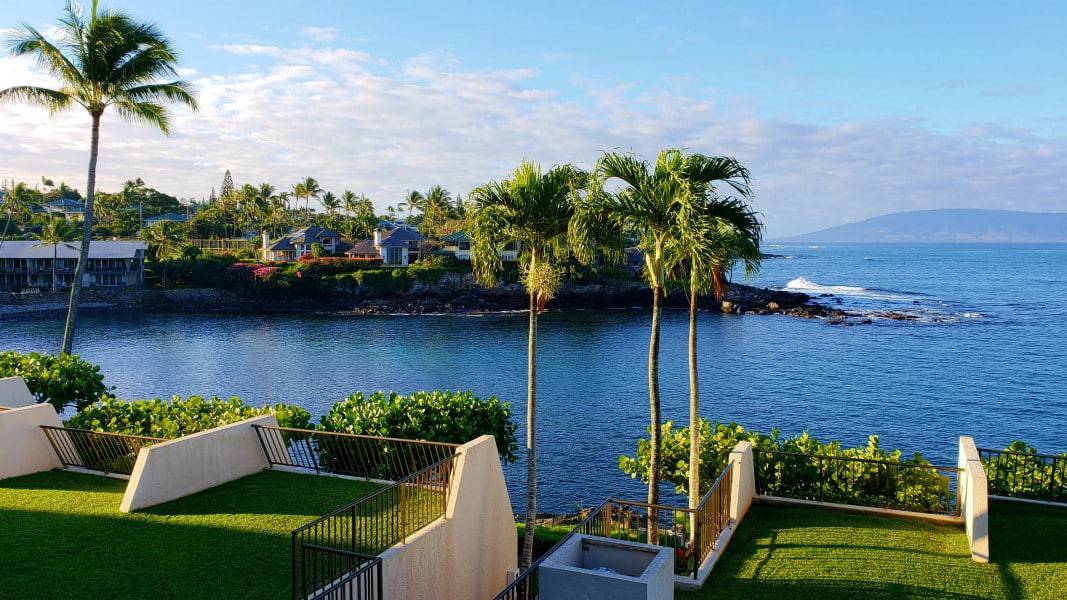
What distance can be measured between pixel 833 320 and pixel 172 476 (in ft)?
235

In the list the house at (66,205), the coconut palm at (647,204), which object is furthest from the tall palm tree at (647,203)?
the house at (66,205)

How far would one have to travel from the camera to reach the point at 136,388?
Answer: 43375mm

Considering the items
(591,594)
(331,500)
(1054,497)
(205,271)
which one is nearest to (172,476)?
(331,500)

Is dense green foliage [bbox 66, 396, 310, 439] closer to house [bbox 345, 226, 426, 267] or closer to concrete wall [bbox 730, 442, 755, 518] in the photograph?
concrete wall [bbox 730, 442, 755, 518]

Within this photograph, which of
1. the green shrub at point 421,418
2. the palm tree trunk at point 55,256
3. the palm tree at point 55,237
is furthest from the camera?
the palm tree trunk at point 55,256

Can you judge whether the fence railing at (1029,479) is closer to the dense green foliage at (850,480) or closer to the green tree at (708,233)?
the dense green foliage at (850,480)

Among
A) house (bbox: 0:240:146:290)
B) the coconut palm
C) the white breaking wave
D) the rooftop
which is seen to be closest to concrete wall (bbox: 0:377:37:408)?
the coconut palm

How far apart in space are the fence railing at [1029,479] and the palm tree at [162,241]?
91.0 metres

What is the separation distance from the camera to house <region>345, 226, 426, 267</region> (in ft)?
303

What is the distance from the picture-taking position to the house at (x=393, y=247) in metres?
92.3

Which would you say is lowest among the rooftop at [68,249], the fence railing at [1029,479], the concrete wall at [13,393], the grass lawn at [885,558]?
the grass lawn at [885,558]

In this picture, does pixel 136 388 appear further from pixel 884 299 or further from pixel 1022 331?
pixel 884 299

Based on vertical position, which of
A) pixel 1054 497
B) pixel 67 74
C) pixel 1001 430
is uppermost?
pixel 67 74

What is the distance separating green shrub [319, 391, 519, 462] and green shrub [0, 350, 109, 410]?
24.3ft
